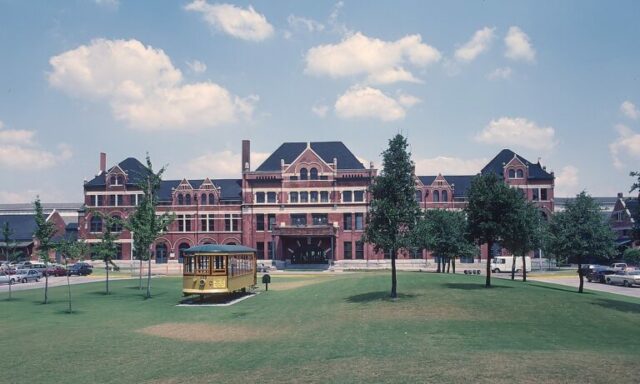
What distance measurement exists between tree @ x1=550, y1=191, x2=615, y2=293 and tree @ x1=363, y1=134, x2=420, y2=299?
13.6 meters

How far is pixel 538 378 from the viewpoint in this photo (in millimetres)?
12359

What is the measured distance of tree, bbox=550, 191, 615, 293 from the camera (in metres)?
37.5

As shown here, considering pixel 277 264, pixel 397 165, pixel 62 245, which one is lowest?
pixel 277 264

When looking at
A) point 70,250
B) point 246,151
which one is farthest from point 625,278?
point 246,151

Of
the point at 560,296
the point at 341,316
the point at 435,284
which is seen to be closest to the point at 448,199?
the point at 435,284

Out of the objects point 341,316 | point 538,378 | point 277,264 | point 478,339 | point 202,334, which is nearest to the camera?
point 538,378

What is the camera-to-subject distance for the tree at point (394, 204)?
3097 cm

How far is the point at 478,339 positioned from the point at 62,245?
2591 cm

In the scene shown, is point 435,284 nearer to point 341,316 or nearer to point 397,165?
point 397,165

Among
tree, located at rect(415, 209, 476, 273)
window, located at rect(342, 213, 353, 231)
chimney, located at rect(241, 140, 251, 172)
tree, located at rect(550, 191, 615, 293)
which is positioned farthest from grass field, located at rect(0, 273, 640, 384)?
chimney, located at rect(241, 140, 251, 172)

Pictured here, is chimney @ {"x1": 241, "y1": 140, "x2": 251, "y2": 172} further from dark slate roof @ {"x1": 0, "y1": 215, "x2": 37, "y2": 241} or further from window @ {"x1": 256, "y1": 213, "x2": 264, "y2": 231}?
dark slate roof @ {"x1": 0, "y1": 215, "x2": 37, "y2": 241}

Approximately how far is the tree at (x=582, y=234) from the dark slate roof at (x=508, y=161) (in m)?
43.7

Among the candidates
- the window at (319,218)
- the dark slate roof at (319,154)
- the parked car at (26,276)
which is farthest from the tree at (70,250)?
the dark slate roof at (319,154)

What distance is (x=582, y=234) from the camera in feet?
125
